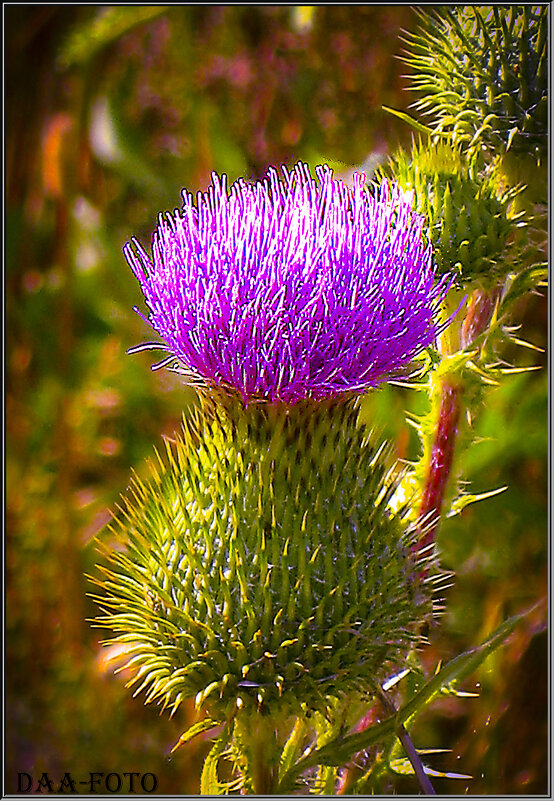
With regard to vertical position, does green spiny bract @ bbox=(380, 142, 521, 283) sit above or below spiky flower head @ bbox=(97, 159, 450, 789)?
above

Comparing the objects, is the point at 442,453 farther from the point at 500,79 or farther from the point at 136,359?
the point at 136,359

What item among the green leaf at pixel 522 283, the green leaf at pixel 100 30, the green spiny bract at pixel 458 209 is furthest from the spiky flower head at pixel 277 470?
the green leaf at pixel 100 30

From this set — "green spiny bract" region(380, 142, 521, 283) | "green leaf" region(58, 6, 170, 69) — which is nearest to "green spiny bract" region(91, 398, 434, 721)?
"green spiny bract" region(380, 142, 521, 283)

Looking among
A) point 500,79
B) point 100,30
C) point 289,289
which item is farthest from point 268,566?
point 100,30

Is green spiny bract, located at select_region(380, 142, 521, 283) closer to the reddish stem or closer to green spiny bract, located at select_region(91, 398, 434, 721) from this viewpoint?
the reddish stem

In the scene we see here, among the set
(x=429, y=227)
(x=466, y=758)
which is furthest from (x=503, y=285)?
(x=466, y=758)
